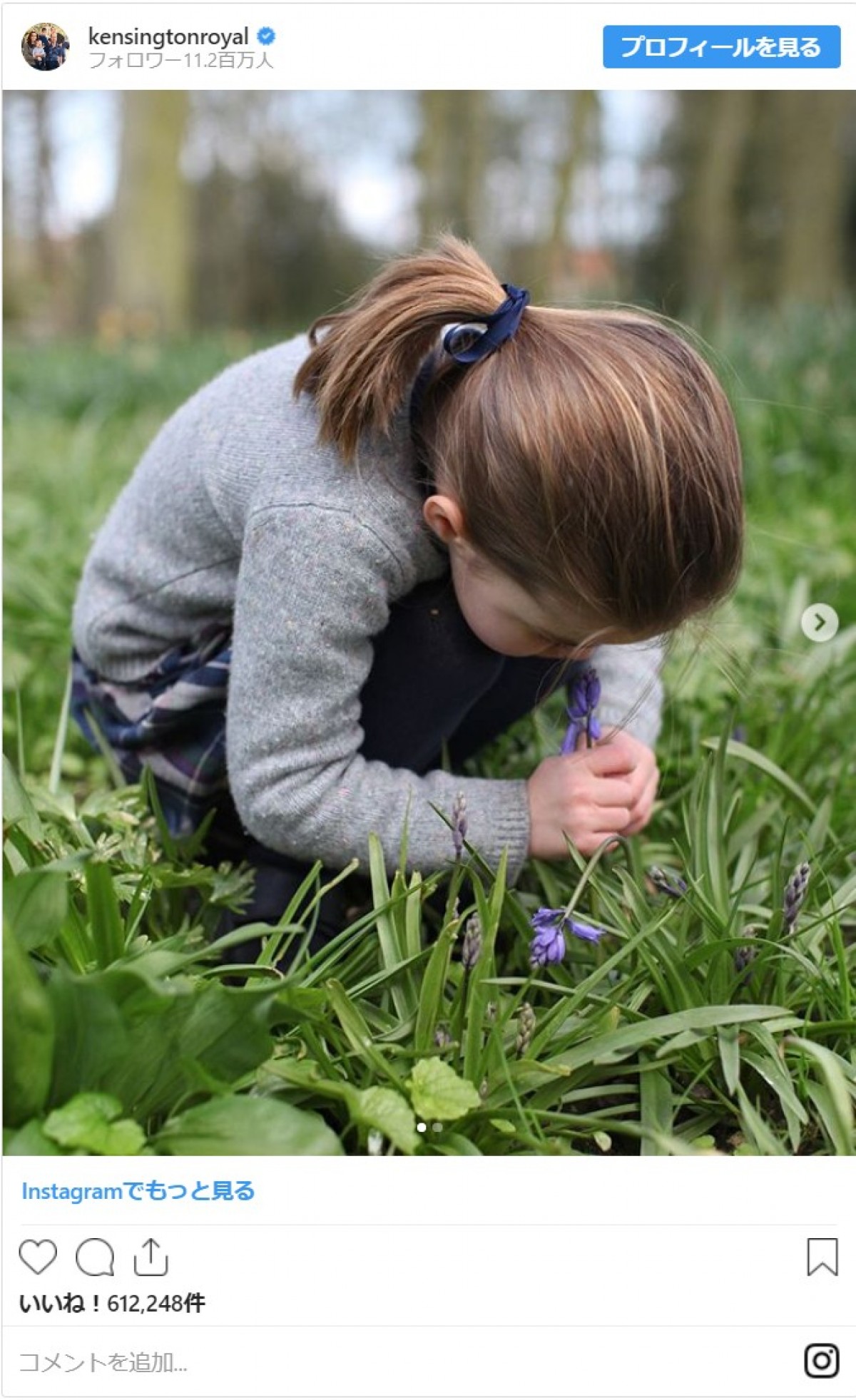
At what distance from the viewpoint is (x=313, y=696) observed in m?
1.17

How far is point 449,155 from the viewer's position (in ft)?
33.2

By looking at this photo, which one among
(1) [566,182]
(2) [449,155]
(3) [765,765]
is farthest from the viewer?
(2) [449,155]

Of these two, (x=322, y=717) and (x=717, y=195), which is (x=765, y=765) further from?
(x=717, y=195)

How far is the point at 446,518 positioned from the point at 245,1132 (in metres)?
0.54

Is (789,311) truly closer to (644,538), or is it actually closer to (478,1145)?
(644,538)

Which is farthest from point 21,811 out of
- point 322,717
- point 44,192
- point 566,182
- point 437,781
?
point 44,192

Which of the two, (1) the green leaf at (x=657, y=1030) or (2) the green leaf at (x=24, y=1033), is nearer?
(2) the green leaf at (x=24, y=1033)

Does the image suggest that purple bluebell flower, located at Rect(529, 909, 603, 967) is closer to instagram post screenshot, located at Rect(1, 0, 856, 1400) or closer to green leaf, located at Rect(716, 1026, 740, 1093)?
instagram post screenshot, located at Rect(1, 0, 856, 1400)

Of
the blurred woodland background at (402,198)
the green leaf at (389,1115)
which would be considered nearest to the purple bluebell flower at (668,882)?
the green leaf at (389,1115)
